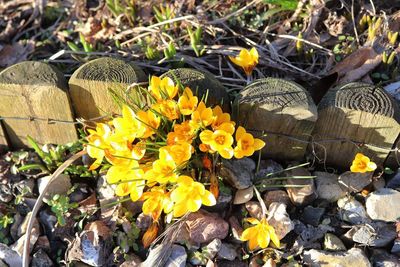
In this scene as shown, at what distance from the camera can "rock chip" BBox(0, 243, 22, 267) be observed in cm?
223

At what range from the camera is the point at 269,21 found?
2842 millimetres

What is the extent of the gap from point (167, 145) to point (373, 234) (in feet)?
3.21

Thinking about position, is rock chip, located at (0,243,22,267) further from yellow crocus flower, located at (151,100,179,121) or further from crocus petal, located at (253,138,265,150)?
crocus petal, located at (253,138,265,150)

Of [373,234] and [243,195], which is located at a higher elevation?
[243,195]

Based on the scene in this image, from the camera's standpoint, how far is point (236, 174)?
2227 mm

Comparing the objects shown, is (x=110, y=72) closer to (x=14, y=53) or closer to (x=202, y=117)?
(x=202, y=117)

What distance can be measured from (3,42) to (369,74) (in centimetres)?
216

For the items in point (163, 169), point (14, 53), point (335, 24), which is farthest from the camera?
point (14, 53)

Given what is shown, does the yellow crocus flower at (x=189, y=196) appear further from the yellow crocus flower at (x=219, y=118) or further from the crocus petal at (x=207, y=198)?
the yellow crocus flower at (x=219, y=118)

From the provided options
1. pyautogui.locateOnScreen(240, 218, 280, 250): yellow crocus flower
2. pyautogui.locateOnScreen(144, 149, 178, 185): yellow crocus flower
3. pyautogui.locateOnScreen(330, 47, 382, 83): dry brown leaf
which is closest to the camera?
pyautogui.locateOnScreen(144, 149, 178, 185): yellow crocus flower

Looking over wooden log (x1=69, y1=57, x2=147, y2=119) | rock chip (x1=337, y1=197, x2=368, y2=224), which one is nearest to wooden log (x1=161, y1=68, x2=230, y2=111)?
wooden log (x1=69, y1=57, x2=147, y2=119)

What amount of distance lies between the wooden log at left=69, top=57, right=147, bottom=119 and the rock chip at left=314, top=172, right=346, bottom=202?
36.6 inches

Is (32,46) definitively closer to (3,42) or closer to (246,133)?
(3,42)

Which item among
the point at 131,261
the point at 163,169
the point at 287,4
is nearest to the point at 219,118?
the point at 163,169
